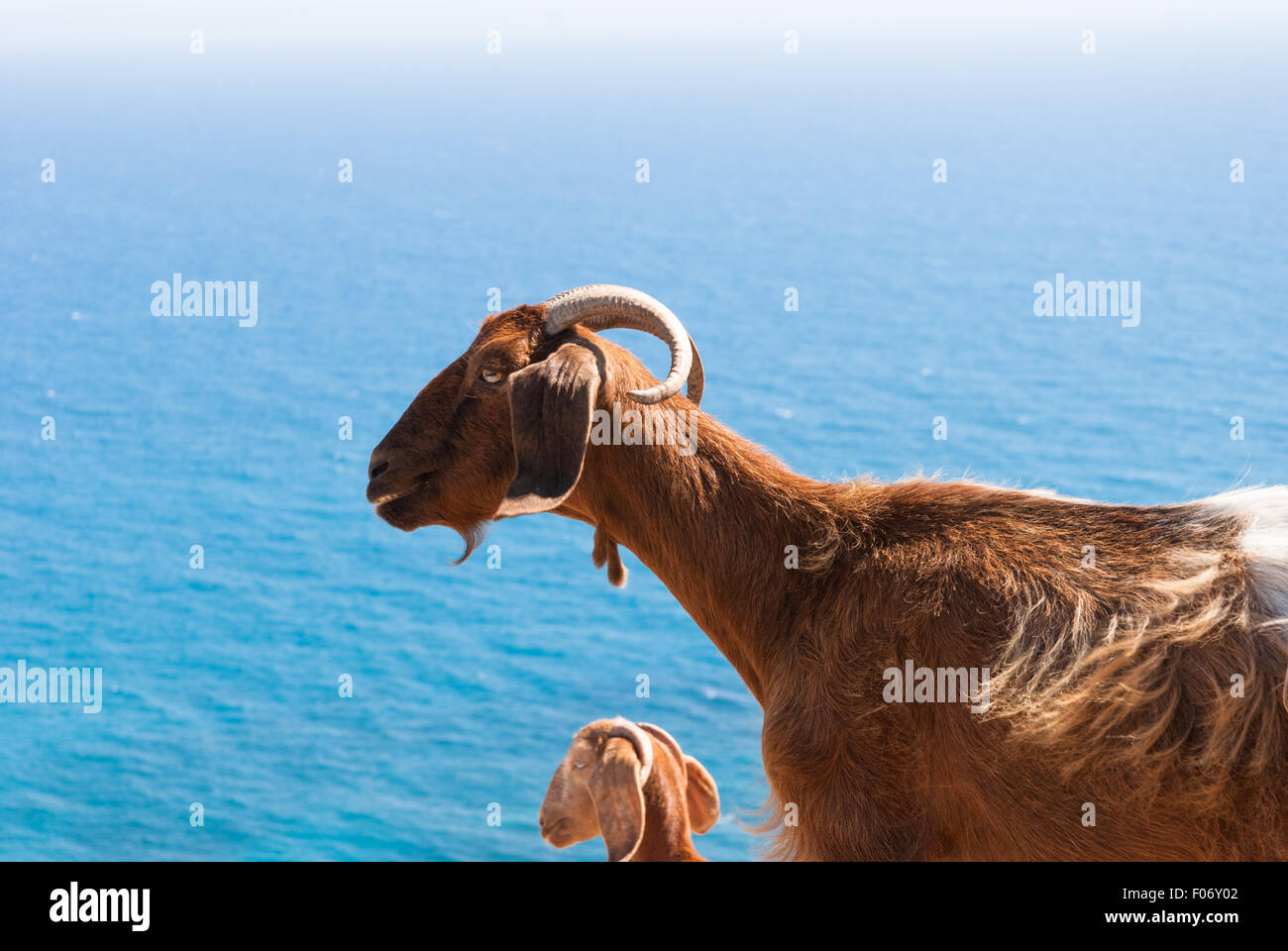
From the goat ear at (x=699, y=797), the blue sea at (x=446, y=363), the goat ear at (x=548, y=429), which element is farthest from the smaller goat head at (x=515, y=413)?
the goat ear at (x=699, y=797)

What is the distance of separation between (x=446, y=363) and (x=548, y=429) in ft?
84.1

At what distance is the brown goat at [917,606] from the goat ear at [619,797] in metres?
1.24

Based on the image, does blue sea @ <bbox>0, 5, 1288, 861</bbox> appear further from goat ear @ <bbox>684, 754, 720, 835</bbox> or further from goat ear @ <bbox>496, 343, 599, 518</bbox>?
goat ear @ <bbox>496, 343, 599, 518</bbox>

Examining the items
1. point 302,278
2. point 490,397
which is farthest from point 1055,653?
point 302,278

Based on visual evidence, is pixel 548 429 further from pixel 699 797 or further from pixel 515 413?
pixel 699 797

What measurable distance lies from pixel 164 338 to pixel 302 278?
4562 mm

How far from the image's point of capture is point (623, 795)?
17.6 feet

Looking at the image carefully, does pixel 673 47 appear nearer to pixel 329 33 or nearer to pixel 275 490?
pixel 329 33

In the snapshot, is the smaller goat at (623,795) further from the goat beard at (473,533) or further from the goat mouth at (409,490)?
the goat mouth at (409,490)

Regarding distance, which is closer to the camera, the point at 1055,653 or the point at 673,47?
the point at 1055,653

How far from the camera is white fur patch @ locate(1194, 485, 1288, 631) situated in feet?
11.3

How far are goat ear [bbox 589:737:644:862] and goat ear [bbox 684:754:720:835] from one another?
55cm

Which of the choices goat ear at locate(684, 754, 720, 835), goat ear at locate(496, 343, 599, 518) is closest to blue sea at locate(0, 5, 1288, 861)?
goat ear at locate(684, 754, 720, 835)

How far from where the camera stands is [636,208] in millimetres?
38875
